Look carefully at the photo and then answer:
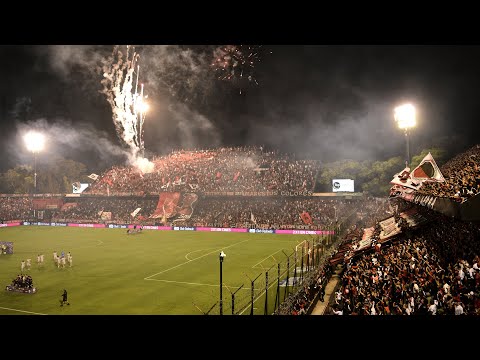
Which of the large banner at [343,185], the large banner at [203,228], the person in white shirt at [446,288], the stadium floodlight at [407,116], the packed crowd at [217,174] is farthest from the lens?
the packed crowd at [217,174]

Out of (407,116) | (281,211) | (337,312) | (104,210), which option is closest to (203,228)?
(281,211)

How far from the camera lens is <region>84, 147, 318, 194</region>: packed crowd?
65500 millimetres

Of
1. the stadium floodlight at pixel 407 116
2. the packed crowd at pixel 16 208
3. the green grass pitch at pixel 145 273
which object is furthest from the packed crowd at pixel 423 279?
the packed crowd at pixel 16 208

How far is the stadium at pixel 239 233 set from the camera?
16.4m

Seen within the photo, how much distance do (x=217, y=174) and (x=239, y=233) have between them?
1987 cm

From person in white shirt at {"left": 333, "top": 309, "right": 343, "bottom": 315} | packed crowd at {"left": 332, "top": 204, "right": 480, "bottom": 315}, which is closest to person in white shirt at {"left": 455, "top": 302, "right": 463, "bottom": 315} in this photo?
Result: packed crowd at {"left": 332, "top": 204, "right": 480, "bottom": 315}

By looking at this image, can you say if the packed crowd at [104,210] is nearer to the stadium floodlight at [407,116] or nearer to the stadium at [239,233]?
the stadium at [239,233]

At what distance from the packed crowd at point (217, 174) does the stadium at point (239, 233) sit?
0.94ft

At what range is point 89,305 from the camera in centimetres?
2125

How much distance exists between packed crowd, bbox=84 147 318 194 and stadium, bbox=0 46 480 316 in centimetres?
29

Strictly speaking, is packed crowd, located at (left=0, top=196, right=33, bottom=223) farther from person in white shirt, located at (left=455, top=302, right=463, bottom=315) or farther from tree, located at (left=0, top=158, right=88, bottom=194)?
person in white shirt, located at (left=455, top=302, right=463, bottom=315)
